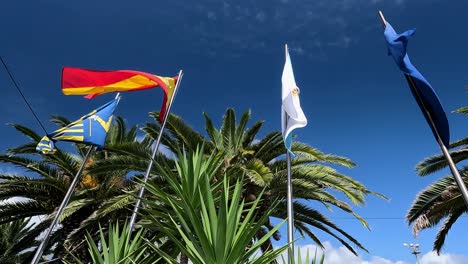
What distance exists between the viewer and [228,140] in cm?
1328

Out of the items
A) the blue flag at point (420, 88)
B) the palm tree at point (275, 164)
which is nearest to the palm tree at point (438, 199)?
the palm tree at point (275, 164)

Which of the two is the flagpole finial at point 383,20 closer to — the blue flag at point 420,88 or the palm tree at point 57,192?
the blue flag at point 420,88

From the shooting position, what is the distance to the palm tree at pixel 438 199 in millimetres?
10602

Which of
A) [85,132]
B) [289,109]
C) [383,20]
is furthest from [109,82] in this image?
[383,20]

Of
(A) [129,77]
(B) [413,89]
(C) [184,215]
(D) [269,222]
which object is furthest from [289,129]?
(D) [269,222]

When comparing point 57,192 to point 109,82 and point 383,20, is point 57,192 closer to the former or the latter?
point 109,82

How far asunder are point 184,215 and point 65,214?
30.8ft

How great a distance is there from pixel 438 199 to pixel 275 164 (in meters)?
4.65

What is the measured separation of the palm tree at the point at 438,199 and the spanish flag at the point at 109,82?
7.22m

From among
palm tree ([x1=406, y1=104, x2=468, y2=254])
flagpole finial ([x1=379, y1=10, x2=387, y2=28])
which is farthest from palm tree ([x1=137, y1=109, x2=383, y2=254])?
flagpole finial ([x1=379, y1=10, x2=387, y2=28])

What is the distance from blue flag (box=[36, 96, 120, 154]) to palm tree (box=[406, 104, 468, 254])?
8.04m

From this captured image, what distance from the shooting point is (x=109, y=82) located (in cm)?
858

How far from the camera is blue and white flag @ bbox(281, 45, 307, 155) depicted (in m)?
6.56

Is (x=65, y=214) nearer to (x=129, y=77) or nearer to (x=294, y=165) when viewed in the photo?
(x=129, y=77)
